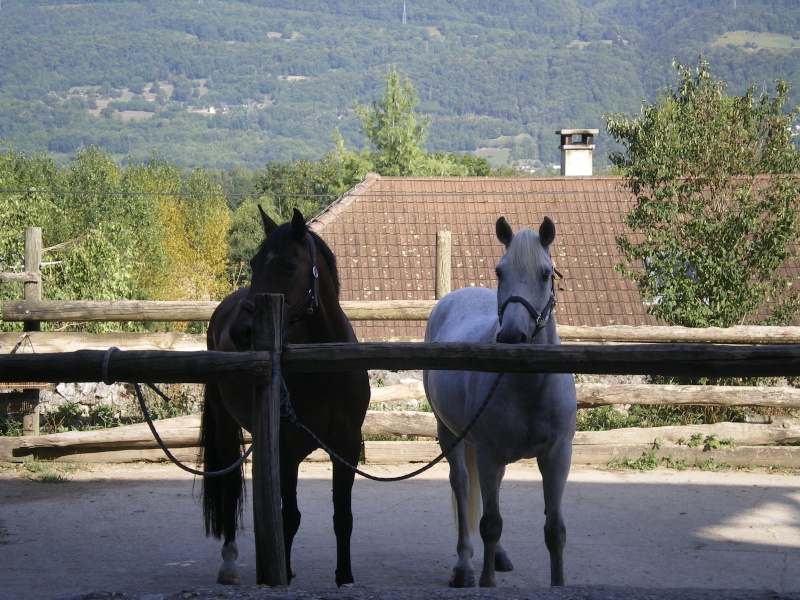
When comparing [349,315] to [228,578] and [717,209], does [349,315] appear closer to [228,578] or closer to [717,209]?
[228,578]

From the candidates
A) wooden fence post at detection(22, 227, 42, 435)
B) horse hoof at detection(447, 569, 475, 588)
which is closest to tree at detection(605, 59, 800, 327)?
horse hoof at detection(447, 569, 475, 588)

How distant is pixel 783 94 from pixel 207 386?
7348 millimetres

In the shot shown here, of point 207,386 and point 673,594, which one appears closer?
point 673,594

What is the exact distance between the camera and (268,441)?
349 cm

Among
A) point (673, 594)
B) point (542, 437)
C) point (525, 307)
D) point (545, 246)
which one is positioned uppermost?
point (545, 246)

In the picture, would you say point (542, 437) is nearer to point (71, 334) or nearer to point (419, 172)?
point (71, 334)

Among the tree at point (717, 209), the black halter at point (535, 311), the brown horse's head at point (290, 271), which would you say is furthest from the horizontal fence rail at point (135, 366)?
the tree at point (717, 209)

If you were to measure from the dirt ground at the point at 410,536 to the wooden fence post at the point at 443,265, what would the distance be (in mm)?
1809

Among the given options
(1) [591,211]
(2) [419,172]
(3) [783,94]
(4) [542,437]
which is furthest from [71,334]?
(2) [419,172]

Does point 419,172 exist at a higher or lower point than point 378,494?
higher

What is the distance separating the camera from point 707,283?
8.62m

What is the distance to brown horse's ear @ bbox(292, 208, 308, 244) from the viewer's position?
4164 mm

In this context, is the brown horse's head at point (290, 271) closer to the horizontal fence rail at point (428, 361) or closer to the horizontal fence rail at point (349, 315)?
the horizontal fence rail at point (428, 361)

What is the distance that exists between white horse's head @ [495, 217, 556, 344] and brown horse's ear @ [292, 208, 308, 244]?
1.00m
